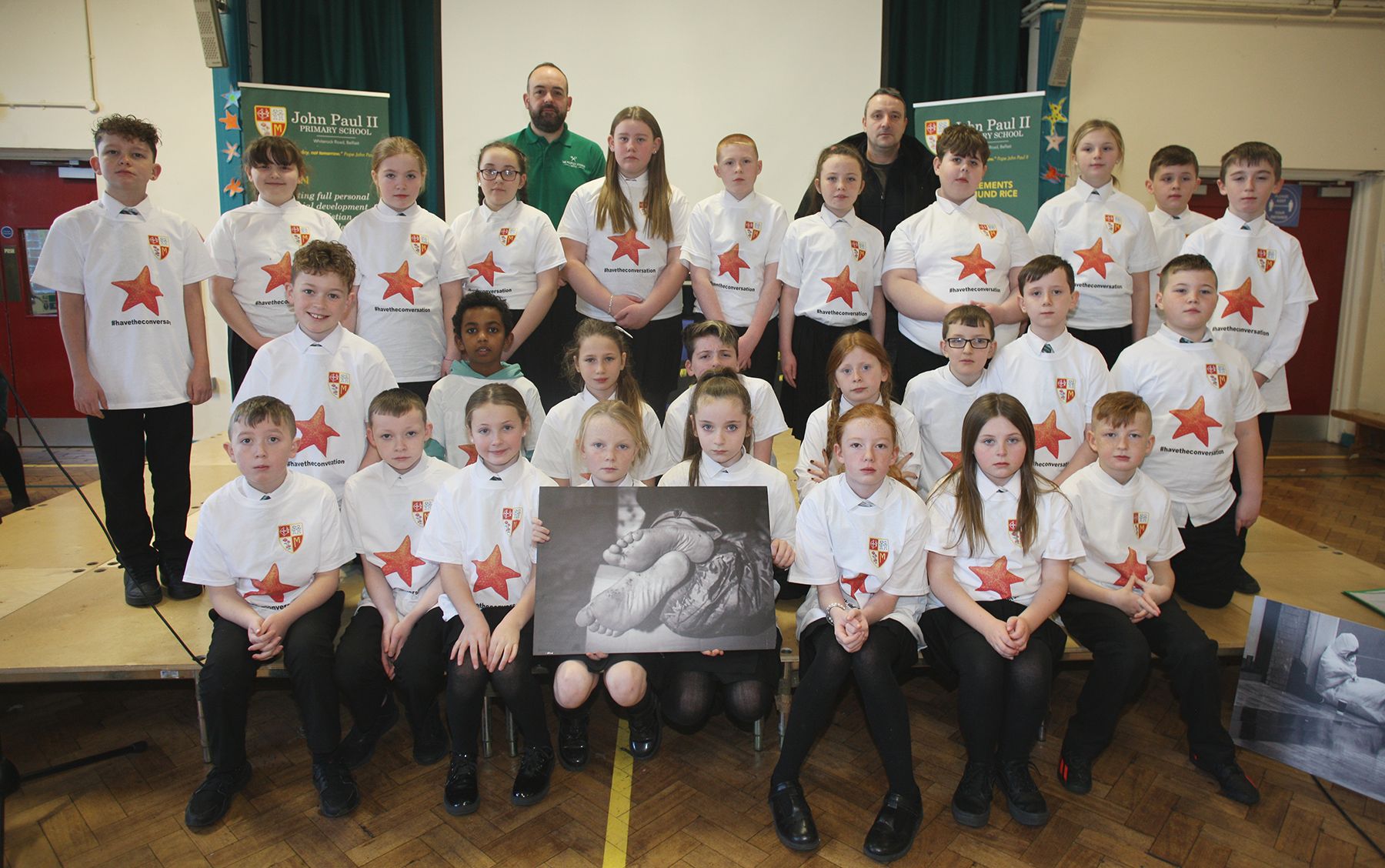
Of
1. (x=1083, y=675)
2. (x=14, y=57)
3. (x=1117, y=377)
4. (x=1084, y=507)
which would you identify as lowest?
(x=1083, y=675)

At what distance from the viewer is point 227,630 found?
240cm

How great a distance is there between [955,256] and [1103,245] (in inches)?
28.7

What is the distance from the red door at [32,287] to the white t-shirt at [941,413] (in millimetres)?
7469

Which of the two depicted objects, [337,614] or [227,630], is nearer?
[227,630]

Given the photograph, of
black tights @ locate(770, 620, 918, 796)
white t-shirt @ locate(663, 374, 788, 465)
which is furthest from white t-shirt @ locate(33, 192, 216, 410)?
black tights @ locate(770, 620, 918, 796)

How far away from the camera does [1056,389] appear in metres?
2.98

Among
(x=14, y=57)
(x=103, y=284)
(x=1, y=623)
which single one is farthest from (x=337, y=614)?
(x=14, y=57)

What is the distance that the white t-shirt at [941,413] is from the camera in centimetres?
303

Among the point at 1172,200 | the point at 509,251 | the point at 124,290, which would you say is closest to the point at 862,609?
the point at 509,251

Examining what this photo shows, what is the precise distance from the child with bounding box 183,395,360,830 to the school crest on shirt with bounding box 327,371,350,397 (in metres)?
0.37

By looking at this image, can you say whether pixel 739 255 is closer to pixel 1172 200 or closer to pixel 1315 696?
pixel 1172 200

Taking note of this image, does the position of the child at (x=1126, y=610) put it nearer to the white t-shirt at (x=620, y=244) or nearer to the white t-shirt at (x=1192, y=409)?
the white t-shirt at (x=1192, y=409)

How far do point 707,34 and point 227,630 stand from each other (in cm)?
529

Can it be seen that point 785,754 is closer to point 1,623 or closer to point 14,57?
point 1,623
